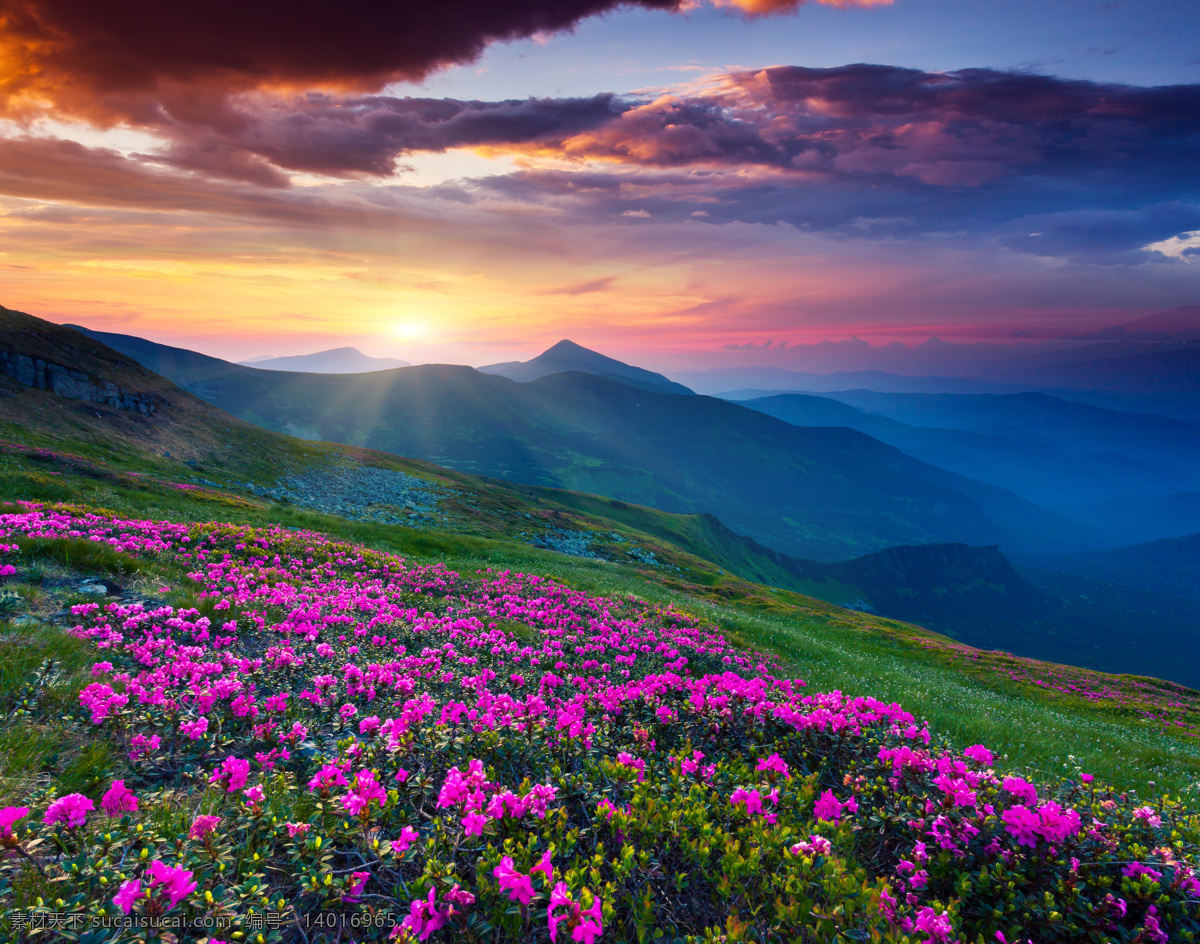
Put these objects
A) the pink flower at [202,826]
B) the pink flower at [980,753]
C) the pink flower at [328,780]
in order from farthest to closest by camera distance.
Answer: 1. the pink flower at [980,753]
2. the pink flower at [328,780]
3. the pink flower at [202,826]

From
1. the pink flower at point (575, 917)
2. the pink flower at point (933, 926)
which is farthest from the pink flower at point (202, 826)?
the pink flower at point (933, 926)

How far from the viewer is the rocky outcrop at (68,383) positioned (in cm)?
4747

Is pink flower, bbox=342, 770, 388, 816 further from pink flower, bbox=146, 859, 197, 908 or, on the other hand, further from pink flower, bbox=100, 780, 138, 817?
pink flower, bbox=100, 780, 138, 817

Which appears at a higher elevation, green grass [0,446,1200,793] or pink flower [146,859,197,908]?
pink flower [146,859,197,908]

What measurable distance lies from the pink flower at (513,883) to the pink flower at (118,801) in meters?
2.69

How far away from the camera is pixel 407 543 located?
34281 mm

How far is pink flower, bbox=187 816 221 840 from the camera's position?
130 inches

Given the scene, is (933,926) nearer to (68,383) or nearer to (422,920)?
(422,920)

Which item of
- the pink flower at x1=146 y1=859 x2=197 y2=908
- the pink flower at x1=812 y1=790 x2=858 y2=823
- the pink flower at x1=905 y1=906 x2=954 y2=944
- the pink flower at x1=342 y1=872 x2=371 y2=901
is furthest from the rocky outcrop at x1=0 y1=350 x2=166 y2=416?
the pink flower at x1=905 y1=906 x2=954 y2=944

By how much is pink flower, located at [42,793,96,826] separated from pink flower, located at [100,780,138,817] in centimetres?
24

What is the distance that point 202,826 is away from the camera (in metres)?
3.35

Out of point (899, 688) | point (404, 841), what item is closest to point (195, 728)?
point (404, 841)

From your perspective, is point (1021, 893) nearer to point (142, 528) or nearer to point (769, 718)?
point (769, 718)

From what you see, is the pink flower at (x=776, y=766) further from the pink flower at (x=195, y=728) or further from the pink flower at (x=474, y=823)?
the pink flower at (x=195, y=728)
